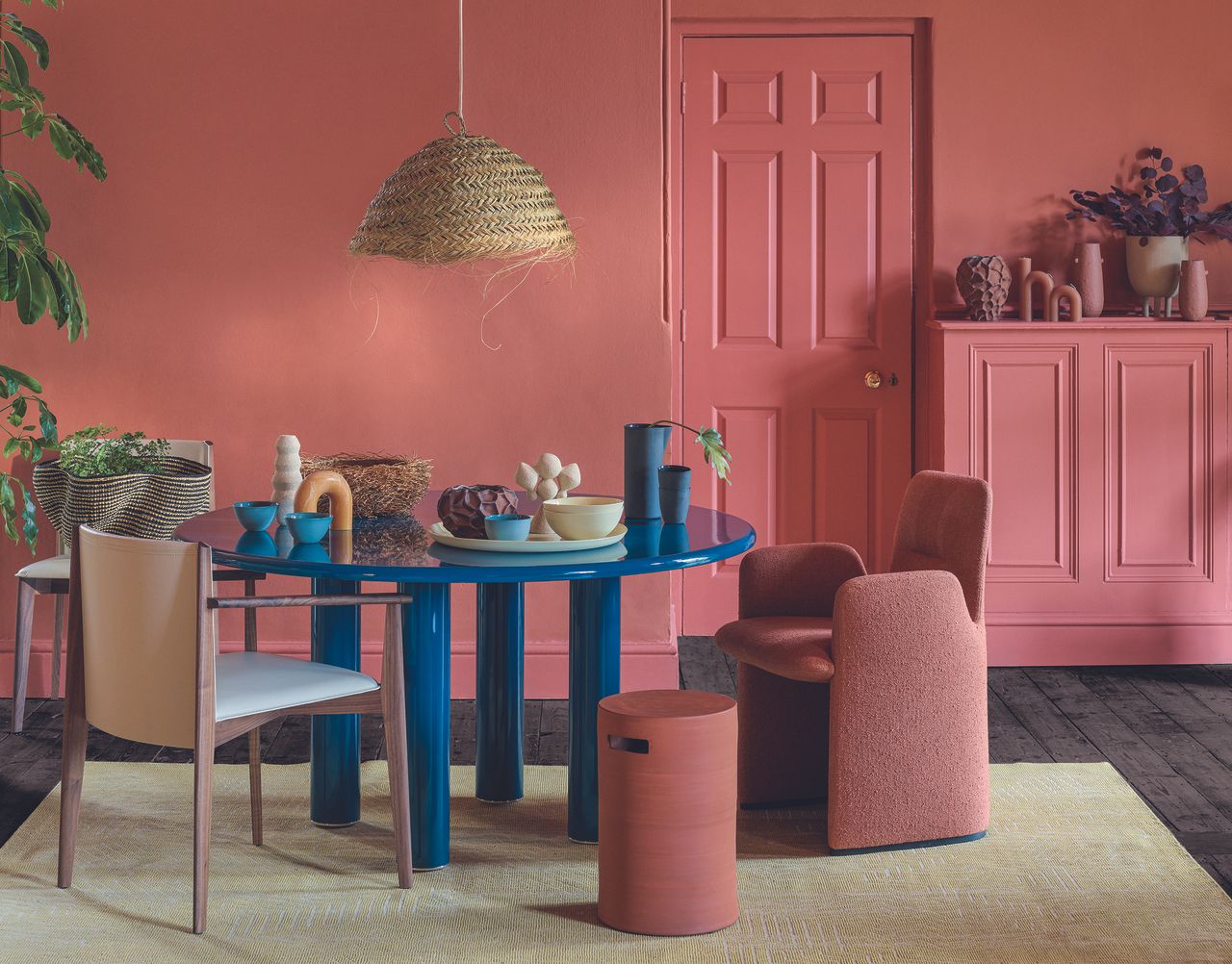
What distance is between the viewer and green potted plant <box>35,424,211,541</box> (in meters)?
4.01

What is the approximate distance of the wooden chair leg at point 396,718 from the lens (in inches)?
112

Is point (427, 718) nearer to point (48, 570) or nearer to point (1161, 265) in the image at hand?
point (48, 570)

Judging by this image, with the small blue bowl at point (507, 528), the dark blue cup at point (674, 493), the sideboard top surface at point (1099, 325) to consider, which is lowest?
the small blue bowl at point (507, 528)

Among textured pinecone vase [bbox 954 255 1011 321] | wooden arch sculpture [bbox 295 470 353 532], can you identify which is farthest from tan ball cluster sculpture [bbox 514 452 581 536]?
textured pinecone vase [bbox 954 255 1011 321]

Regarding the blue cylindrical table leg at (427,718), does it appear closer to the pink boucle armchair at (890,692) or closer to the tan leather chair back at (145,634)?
the tan leather chair back at (145,634)

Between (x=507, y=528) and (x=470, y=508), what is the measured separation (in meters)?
0.11

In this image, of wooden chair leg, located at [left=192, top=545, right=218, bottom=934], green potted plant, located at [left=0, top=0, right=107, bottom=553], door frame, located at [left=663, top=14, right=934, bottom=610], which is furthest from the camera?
door frame, located at [left=663, top=14, right=934, bottom=610]

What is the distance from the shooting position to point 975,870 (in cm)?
305

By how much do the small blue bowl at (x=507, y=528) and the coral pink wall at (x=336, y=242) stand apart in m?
1.60

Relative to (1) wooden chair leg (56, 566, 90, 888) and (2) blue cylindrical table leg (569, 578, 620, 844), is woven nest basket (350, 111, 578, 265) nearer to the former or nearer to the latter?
(2) blue cylindrical table leg (569, 578, 620, 844)

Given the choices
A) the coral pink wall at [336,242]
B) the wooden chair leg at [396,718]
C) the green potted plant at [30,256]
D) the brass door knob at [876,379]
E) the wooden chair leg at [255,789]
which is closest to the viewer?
the wooden chair leg at [396,718]

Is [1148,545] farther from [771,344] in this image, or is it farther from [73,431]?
[73,431]

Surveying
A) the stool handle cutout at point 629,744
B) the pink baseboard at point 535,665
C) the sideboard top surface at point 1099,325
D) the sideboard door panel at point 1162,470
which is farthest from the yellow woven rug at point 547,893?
the sideboard top surface at point 1099,325

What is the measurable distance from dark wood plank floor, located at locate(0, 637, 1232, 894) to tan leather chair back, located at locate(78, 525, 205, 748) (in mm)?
757
